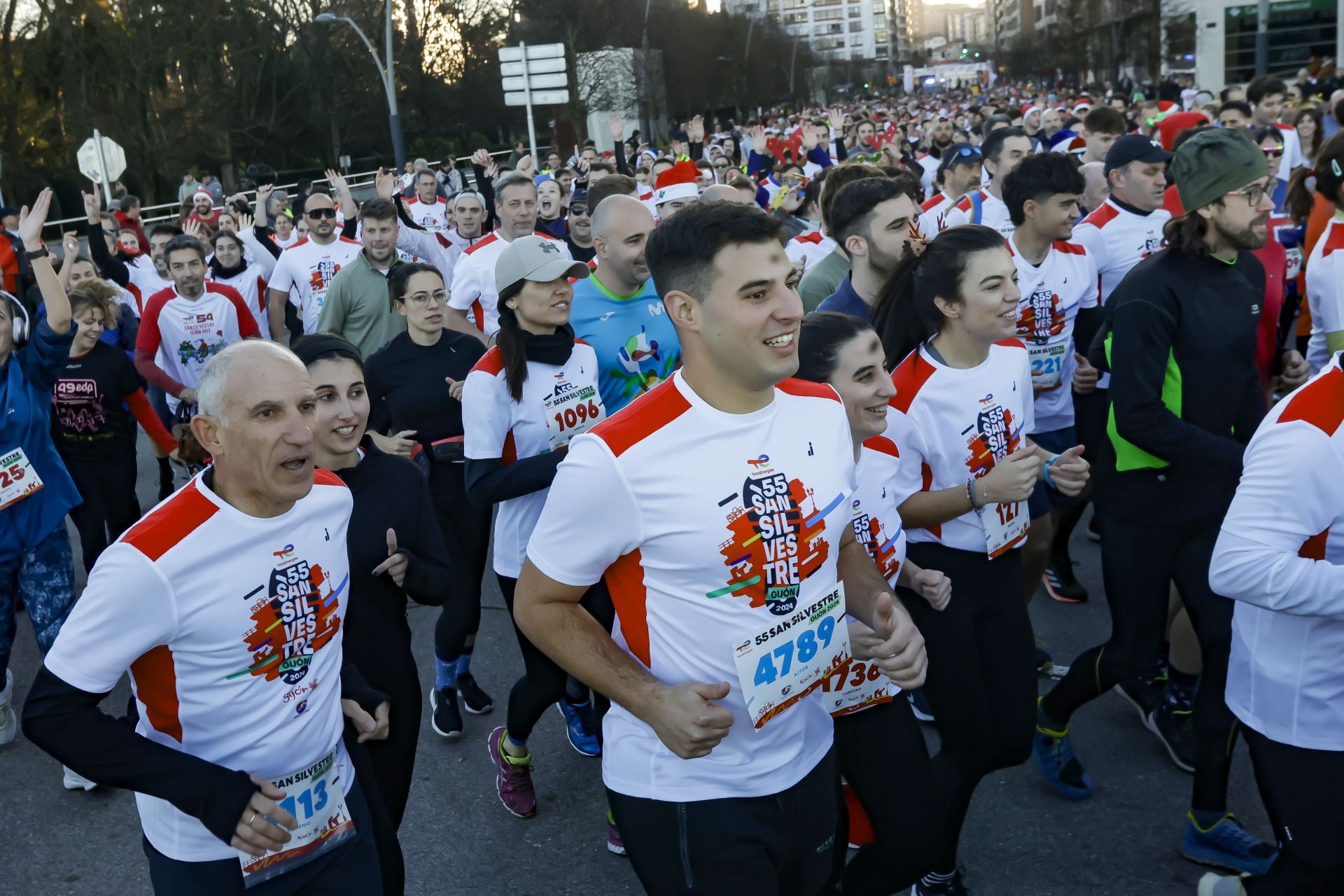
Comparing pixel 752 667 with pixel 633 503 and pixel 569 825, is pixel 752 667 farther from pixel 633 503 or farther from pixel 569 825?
pixel 569 825

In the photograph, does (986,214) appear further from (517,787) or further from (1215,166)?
(517,787)

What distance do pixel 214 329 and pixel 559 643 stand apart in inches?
249

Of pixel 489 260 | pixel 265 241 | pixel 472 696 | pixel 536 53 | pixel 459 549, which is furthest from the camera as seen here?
pixel 536 53

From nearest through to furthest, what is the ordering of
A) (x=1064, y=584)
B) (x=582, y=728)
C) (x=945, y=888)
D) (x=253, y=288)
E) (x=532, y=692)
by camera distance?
(x=945, y=888) < (x=532, y=692) < (x=582, y=728) < (x=1064, y=584) < (x=253, y=288)

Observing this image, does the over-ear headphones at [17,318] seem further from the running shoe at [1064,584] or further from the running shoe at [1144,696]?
the running shoe at [1064,584]

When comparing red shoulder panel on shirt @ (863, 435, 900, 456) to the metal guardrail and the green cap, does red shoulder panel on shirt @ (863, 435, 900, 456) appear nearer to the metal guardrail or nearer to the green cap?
the green cap

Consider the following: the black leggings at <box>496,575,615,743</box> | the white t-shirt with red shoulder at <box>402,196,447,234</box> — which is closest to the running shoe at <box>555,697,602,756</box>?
the black leggings at <box>496,575,615,743</box>

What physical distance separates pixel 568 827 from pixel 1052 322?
3066 millimetres

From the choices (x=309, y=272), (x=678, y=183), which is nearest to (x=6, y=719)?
(x=309, y=272)

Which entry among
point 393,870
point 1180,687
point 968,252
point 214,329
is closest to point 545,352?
point 968,252

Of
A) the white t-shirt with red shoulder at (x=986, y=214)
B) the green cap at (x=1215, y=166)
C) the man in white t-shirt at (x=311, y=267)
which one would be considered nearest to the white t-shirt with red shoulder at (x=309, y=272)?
the man in white t-shirt at (x=311, y=267)

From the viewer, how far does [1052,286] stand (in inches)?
220

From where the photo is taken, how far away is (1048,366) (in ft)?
18.4

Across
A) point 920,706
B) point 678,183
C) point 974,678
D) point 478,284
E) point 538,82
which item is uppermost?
point 538,82
